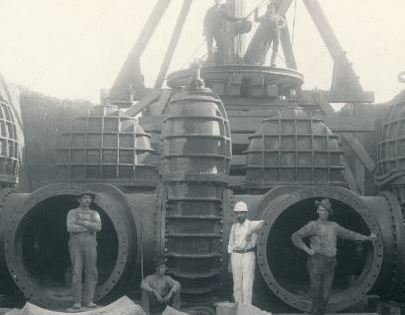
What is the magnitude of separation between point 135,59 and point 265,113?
481 cm

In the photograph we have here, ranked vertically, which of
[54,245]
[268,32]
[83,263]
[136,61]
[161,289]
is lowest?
[161,289]

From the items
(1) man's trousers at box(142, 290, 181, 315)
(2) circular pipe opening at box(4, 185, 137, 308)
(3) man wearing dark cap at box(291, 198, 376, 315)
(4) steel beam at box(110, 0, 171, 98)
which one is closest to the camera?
(3) man wearing dark cap at box(291, 198, 376, 315)

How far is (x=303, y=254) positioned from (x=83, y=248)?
4.38 meters

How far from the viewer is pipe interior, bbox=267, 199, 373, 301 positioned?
34.9ft

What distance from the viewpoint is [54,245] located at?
37.0 feet

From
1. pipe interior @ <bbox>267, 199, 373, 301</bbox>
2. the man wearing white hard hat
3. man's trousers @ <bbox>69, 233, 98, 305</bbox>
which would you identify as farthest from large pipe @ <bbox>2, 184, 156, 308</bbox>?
pipe interior @ <bbox>267, 199, 373, 301</bbox>

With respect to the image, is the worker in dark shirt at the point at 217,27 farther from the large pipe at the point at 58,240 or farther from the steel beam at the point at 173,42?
the large pipe at the point at 58,240

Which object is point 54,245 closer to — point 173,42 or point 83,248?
point 83,248

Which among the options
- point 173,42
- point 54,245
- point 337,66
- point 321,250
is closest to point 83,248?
point 54,245

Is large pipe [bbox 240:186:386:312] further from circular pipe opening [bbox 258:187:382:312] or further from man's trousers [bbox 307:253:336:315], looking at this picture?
man's trousers [bbox 307:253:336:315]

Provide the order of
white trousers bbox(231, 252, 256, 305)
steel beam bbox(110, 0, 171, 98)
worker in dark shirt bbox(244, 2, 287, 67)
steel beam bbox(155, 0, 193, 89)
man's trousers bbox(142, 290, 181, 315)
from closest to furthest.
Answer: white trousers bbox(231, 252, 256, 305) → man's trousers bbox(142, 290, 181, 315) → worker in dark shirt bbox(244, 2, 287, 67) → steel beam bbox(110, 0, 171, 98) → steel beam bbox(155, 0, 193, 89)

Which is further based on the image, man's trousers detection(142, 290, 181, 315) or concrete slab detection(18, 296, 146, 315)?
man's trousers detection(142, 290, 181, 315)

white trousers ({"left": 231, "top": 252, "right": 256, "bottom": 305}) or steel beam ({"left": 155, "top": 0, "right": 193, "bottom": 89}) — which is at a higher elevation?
steel beam ({"left": 155, "top": 0, "right": 193, "bottom": 89})

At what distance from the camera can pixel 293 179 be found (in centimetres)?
1077
